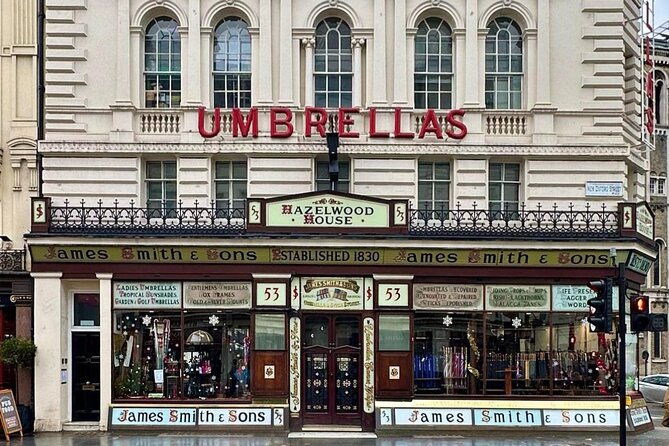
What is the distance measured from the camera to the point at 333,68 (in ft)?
80.6

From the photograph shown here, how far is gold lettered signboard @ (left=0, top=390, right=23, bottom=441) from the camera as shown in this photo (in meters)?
21.4

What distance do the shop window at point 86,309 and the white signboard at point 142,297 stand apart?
2.73 ft

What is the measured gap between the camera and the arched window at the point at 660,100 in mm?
50125

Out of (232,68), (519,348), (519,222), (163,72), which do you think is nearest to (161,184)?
(163,72)

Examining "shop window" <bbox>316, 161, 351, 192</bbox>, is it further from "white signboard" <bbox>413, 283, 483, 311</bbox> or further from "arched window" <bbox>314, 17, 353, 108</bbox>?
"white signboard" <bbox>413, 283, 483, 311</bbox>

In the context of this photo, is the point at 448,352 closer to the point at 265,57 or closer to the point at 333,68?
the point at 333,68

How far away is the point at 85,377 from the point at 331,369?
6.80 meters

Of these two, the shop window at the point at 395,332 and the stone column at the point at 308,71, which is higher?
the stone column at the point at 308,71

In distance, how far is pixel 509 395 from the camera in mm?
22953

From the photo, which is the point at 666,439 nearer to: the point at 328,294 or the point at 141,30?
the point at 328,294

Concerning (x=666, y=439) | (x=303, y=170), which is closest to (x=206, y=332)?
(x=303, y=170)

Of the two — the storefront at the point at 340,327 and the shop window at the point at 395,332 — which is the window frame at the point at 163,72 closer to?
the storefront at the point at 340,327

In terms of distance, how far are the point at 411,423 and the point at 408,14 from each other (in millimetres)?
11374

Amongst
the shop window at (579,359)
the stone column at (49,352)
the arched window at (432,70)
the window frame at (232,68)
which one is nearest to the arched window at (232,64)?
the window frame at (232,68)
